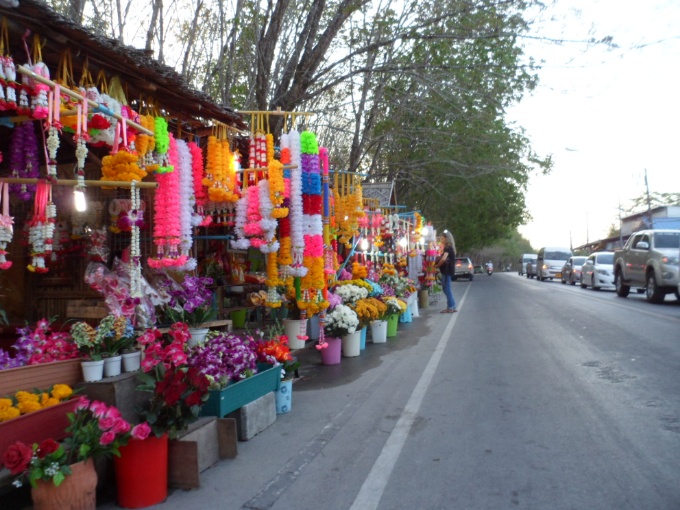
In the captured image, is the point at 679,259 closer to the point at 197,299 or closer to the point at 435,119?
the point at 435,119

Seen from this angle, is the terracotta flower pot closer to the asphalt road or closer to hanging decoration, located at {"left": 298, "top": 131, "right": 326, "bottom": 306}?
the asphalt road

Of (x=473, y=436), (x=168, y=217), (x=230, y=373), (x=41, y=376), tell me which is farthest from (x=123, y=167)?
(x=473, y=436)

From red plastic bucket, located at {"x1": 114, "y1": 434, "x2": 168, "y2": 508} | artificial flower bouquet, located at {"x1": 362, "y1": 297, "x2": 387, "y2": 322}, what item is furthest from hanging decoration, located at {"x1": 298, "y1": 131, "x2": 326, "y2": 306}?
red plastic bucket, located at {"x1": 114, "y1": 434, "x2": 168, "y2": 508}

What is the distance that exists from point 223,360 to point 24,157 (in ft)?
8.46

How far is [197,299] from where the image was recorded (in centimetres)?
676

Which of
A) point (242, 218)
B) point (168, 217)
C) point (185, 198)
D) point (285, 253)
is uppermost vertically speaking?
point (185, 198)

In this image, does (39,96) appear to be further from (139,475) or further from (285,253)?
(285,253)

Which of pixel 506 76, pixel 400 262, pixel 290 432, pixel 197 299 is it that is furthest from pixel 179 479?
pixel 400 262

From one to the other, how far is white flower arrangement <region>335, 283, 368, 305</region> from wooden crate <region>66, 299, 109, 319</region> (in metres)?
4.04

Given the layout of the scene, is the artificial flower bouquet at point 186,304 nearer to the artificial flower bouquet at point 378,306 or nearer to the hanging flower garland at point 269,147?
the hanging flower garland at point 269,147

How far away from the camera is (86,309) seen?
7016 mm

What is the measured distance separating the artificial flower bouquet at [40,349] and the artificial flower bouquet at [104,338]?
0.34 feet

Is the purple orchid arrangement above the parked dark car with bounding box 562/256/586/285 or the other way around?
the other way around

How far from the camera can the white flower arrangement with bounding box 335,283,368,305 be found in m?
9.81
